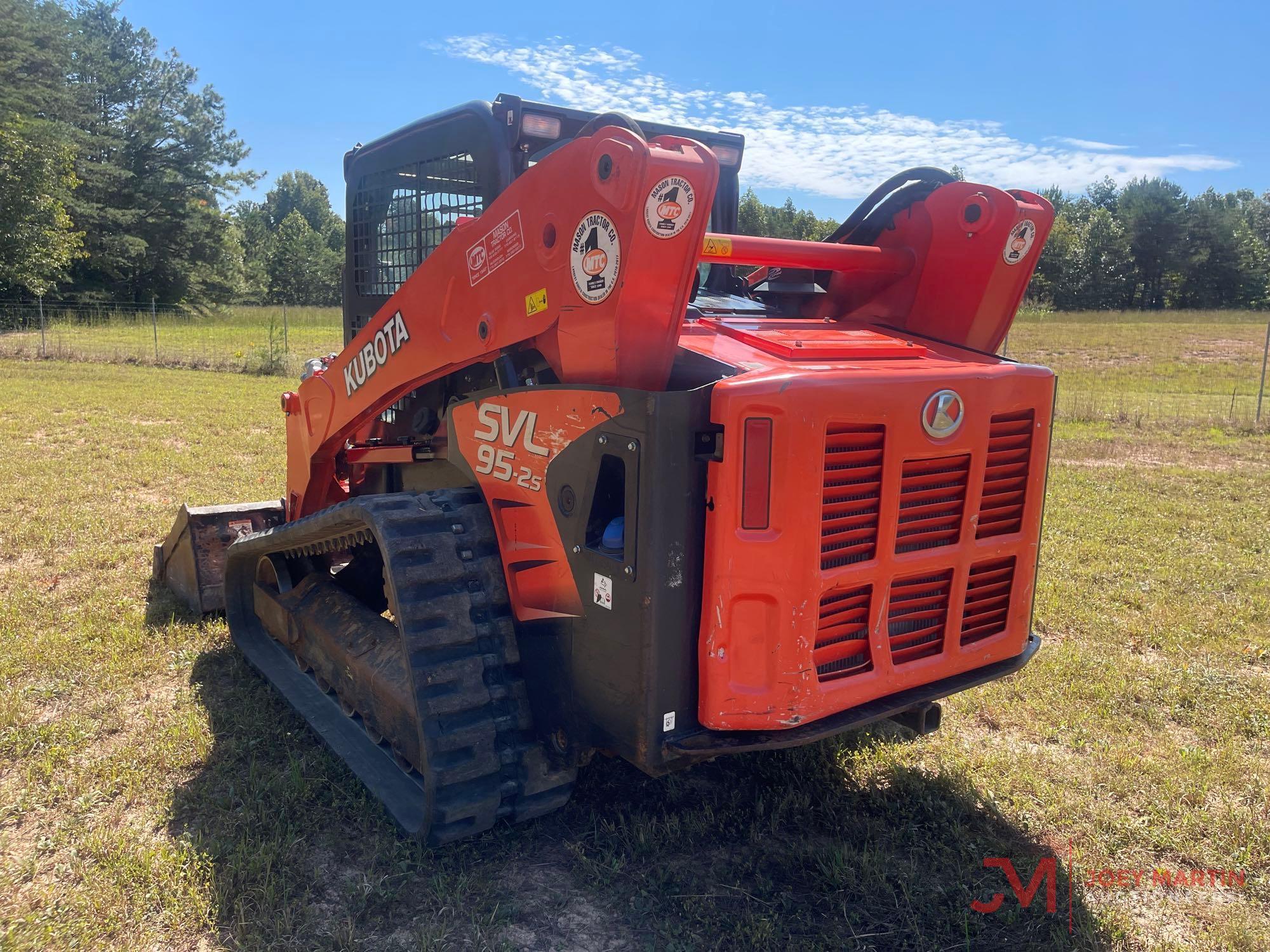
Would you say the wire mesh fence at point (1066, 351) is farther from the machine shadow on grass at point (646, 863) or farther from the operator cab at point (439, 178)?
the machine shadow on grass at point (646, 863)

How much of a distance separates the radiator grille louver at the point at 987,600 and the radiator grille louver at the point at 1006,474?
0.12m

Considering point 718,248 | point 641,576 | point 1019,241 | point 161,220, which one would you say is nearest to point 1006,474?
point 1019,241

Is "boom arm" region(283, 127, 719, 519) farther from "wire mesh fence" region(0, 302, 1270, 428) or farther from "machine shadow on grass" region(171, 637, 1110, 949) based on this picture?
"wire mesh fence" region(0, 302, 1270, 428)

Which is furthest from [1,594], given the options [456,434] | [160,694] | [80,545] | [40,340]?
[40,340]

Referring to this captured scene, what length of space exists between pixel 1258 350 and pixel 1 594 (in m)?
30.4

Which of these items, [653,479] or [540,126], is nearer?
[653,479]

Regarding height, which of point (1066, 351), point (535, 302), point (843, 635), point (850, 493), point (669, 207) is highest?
point (669, 207)

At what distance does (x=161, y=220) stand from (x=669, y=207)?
151 feet

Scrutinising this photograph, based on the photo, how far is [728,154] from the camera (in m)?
4.31

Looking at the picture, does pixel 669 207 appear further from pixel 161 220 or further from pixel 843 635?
pixel 161 220

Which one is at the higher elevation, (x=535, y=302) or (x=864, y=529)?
(x=535, y=302)

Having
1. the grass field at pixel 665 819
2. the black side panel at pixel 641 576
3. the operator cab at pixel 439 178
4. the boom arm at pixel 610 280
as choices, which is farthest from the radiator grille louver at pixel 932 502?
the operator cab at pixel 439 178

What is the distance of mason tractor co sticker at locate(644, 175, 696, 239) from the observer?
2.42 meters

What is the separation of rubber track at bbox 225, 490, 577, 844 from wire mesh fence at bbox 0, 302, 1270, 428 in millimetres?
12796
